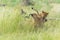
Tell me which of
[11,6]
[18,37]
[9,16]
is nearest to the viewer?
[18,37]

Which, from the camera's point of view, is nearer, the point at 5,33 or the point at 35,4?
the point at 5,33

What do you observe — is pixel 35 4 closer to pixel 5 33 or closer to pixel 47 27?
pixel 47 27

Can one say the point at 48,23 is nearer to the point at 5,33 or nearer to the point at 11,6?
the point at 5,33

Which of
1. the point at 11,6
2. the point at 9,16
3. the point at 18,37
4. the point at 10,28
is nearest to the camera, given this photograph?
the point at 18,37

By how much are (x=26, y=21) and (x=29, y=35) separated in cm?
49

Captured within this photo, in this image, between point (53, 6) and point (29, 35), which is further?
point (53, 6)

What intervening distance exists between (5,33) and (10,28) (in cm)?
12

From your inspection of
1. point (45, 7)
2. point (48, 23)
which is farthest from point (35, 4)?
point (48, 23)

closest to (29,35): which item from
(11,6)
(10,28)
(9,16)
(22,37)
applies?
(22,37)

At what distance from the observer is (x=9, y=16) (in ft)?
13.1

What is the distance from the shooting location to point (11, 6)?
5.16m

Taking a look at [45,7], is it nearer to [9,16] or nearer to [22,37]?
[9,16]

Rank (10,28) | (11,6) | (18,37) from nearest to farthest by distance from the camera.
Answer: (18,37) < (10,28) < (11,6)

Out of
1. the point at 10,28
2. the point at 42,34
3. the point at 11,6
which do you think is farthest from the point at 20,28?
the point at 11,6
